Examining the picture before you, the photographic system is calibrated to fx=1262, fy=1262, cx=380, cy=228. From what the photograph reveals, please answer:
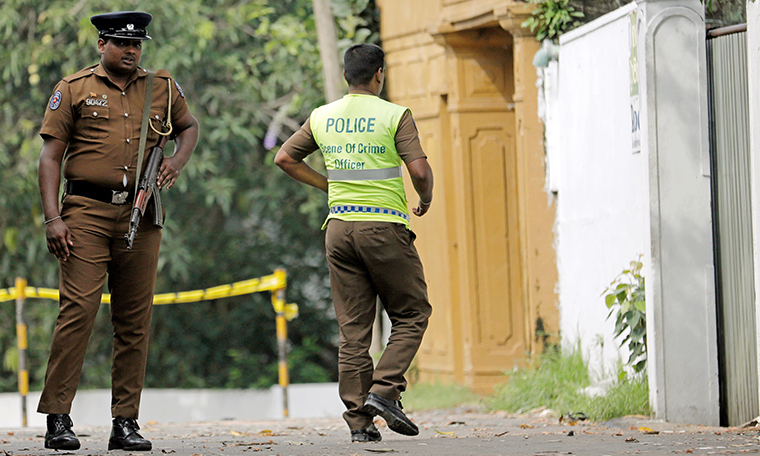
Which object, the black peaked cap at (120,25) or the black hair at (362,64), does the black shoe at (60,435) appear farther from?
the black hair at (362,64)

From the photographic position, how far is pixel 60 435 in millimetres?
5199

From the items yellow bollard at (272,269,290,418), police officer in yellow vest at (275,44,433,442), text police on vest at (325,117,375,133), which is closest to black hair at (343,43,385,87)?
police officer in yellow vest at (275,44,433,442)

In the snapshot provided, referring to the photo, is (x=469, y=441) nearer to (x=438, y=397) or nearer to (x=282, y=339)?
(x=438, y=397)

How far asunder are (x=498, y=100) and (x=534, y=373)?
2.26 m

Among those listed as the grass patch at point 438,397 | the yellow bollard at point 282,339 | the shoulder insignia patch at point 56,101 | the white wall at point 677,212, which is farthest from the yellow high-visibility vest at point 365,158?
the yellow bollard at point 282,339

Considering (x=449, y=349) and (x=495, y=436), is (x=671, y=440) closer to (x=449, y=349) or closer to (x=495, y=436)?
(x=495, y=436)

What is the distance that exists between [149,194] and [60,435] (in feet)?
3.49

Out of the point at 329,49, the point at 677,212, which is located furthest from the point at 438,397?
the point at 677,212

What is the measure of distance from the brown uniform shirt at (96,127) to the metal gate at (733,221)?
2.80m

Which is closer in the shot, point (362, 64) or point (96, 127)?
point (96, 127)

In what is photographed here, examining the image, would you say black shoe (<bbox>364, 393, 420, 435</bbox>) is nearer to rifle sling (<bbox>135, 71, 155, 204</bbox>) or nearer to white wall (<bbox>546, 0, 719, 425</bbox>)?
rifle sling (<bbox>135, 71, 155, 204</bbox>)

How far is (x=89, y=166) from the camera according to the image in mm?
5336

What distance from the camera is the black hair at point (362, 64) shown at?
5680 millimetres

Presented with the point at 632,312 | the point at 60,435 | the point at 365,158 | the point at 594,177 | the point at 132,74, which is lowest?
the point at 60,435
